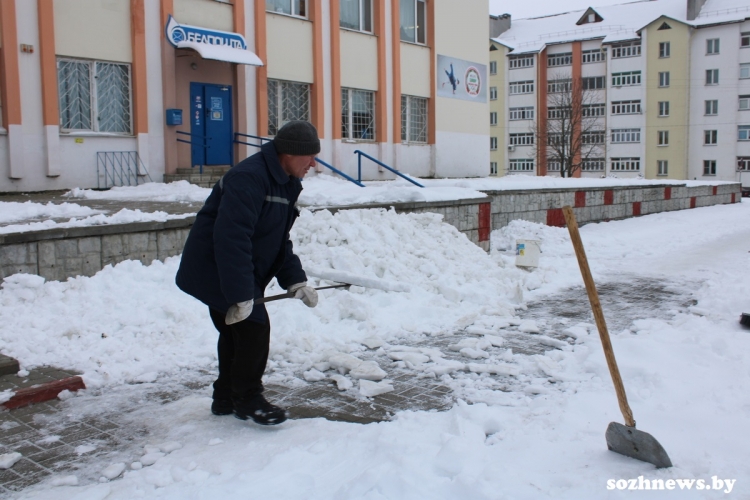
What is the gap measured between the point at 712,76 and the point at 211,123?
49.9 metres

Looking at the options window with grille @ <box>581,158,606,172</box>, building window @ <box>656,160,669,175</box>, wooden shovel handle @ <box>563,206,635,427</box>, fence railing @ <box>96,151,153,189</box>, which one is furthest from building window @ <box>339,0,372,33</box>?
building window @ <box>656,160,669,175</box>

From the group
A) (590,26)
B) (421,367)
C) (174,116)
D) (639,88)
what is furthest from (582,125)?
(421,367)

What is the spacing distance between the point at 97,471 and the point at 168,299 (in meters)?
3.06

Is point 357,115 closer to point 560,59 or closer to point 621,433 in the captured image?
point 621,433

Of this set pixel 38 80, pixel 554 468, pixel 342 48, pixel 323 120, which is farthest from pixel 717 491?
pixel 342 48

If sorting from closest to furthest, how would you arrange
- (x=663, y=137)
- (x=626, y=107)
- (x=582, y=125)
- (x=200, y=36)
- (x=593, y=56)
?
(x=200, y=36), (x=663, y=137), (x=626, y=107), (x=593, y=56), (x=582, y=125)

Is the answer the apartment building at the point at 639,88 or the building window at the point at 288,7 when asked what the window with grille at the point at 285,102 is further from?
the apartment building at the point at 639,88

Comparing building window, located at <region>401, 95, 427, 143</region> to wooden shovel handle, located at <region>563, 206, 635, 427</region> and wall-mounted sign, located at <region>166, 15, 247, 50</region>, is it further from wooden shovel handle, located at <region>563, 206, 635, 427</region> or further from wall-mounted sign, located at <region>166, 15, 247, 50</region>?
wooden shovel handle, located at <region>563, 206, 635, 427</region>

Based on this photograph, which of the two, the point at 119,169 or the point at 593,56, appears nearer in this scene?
the point at 119,169

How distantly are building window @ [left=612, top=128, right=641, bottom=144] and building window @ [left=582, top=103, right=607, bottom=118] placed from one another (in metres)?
2.01

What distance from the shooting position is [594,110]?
59844 mm

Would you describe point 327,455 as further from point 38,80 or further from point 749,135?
point 749,135

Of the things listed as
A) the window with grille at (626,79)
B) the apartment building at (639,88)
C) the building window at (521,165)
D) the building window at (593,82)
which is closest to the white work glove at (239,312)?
the apartment building at (639,88)

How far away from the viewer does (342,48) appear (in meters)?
19.7
